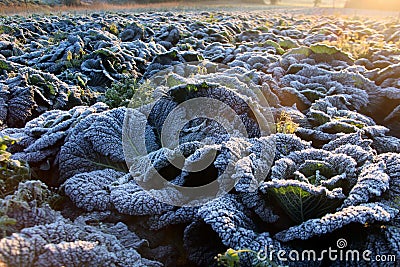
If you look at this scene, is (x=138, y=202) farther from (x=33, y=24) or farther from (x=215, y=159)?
(x=33, y=24)

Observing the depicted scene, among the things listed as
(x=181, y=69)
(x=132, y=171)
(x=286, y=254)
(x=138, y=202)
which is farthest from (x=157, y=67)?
(x=286, y=254)

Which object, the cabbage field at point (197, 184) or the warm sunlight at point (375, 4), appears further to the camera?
the warm sunlight at point (375, 4)

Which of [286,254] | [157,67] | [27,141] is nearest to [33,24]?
[157,67]

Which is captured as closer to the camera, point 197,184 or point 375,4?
point 197,184

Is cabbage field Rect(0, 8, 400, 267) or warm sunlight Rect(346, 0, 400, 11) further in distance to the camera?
warm sunlight Rect(346, 0, 400, 11)

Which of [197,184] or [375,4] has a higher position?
[375,4]

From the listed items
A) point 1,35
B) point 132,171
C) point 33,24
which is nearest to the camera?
point 132,171

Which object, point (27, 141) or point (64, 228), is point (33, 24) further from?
point (64, 228)

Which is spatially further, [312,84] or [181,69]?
[181,69]

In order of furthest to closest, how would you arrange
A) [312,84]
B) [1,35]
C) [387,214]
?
[1,35], [312,84], [387,214]

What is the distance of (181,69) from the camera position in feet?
21.0

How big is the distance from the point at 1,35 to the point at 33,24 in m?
2.71

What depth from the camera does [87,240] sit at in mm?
2336

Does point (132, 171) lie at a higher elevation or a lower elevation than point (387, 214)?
lower
